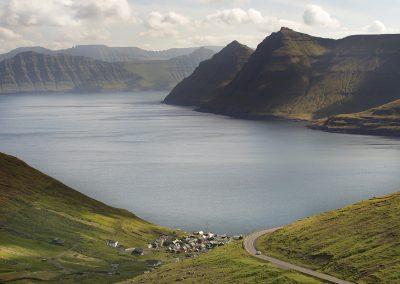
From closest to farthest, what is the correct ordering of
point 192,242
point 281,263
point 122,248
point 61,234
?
point 281,263
point 122,248
point 61,234
point 192,242

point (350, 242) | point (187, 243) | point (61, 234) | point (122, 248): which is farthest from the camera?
point (187, 243)

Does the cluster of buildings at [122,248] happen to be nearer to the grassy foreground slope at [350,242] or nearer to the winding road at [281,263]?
the winding road at [281,263]

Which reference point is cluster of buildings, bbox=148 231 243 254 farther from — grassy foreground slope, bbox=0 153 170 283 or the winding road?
the winding road

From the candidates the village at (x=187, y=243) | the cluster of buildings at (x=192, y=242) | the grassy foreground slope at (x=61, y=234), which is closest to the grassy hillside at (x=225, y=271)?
the grassy foreground slope at (x=61, y=234)

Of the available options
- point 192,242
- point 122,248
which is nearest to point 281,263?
point 192,242

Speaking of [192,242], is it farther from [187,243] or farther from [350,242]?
[350,242]

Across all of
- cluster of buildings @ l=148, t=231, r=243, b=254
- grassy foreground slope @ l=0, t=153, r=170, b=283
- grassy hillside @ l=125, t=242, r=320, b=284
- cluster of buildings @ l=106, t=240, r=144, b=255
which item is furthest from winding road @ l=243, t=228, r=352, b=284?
cluster of buildings @ l=106, t=240, r=144, b=255
